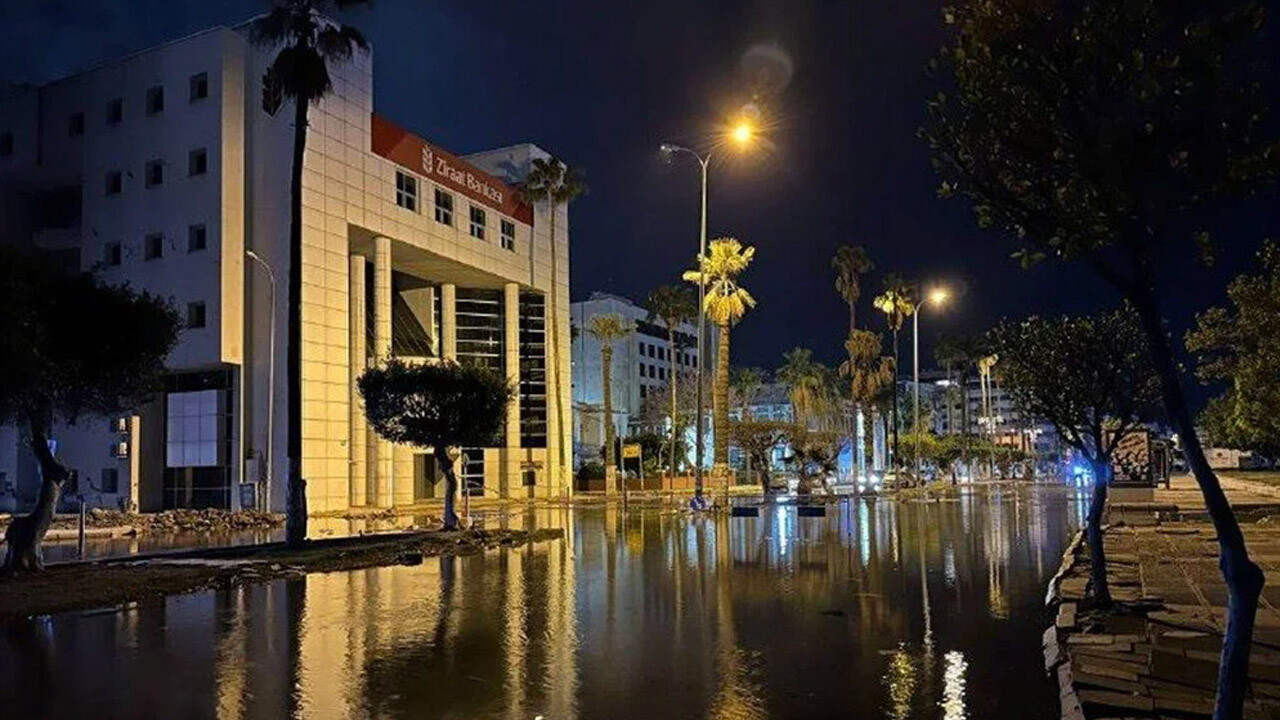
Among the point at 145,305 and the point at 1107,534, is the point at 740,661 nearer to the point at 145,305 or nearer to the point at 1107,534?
the point at 145,305

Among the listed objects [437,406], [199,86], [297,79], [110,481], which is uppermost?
[199,86]

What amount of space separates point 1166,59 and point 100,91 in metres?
55.7

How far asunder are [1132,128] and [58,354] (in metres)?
20.0

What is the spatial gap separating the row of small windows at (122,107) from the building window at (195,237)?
5.89 m

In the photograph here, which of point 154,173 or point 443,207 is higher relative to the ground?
point 443,207

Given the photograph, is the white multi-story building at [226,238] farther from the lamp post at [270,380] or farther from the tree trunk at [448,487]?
the tree trunk at [448,487]

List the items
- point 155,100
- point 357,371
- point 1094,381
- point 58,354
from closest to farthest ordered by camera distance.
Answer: point 1094,381 → point 58,354 → point 155,100 → point 357,371

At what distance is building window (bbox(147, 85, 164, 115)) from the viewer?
1980 inches

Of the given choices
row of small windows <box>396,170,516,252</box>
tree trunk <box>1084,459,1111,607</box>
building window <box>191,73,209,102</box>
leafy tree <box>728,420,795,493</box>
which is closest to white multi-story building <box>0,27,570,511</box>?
Result: building window <box>191,73,209,102</box>

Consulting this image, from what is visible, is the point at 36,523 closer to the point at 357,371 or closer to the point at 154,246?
the point at 154,246

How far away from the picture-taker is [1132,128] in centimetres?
630

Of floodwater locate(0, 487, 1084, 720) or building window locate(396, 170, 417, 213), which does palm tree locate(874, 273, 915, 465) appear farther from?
floodwater locate(0, 487, 1084, 720)

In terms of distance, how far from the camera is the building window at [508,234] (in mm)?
65062

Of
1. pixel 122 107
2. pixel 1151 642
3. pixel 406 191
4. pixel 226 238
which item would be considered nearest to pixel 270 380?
pixel 226 238
